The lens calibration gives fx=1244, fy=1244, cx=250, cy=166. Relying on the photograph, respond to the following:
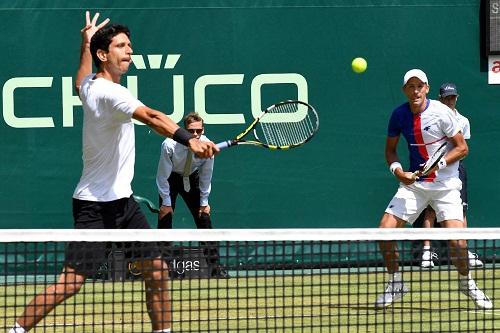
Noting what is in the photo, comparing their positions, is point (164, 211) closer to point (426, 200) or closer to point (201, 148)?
point (426, 200)

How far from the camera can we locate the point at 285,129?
34.7 feet

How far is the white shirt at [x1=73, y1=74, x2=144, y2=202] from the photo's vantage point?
18.4 ft

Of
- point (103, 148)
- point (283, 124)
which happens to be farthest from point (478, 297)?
point (283, 124)

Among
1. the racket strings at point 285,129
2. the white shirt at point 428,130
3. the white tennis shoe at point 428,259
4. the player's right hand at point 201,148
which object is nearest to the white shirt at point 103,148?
the player's right hand at point 201,148

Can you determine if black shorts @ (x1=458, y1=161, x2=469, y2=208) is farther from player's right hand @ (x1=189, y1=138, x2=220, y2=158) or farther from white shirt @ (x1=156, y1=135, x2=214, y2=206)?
player's right hand @ (x1=189, y1=138, x2=220, y2=158)

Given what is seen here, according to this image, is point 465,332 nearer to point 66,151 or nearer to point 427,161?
point 427,161

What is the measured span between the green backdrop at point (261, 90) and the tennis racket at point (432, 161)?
2786 mm

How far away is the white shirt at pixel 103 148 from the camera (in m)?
5.60

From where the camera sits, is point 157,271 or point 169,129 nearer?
point 169,129

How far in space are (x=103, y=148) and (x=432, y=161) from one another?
8.55 ft

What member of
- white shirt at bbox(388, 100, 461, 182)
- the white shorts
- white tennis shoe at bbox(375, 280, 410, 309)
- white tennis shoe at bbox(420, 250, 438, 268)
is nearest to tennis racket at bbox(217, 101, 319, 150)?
white tennis shoe at bbox(420, 250, 438, 268)

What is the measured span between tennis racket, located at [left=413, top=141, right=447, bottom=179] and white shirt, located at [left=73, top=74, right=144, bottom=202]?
2.39 metres

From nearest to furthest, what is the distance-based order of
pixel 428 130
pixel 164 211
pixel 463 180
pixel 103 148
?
pixel 103 148
pixel 428 130
pixel 164 211
pixel 463 180

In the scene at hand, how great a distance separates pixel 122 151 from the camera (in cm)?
572
